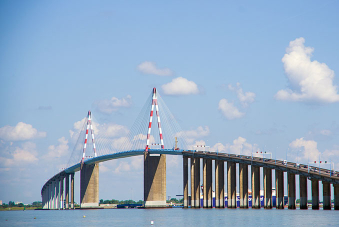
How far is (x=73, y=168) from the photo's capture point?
195 m

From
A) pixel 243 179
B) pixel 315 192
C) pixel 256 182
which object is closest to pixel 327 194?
pixel 315 192

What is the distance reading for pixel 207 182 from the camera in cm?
13588

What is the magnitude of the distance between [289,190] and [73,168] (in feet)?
335

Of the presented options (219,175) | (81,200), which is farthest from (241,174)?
(81,200)

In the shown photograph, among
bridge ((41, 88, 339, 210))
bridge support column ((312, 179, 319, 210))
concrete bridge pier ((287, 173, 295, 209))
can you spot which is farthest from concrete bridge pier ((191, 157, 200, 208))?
bridge support column ((312, 179, 319, 210))

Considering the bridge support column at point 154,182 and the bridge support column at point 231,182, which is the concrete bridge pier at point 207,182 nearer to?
the bridge support column at point 231,182

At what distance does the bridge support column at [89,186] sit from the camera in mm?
183800

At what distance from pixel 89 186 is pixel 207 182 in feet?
198

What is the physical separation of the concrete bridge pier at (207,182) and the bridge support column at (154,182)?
15120mm

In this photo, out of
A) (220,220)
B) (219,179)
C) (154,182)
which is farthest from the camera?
(154,182)

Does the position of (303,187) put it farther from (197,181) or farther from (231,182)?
(197,181)

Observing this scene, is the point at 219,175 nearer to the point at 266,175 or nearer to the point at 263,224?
the point at 266,175

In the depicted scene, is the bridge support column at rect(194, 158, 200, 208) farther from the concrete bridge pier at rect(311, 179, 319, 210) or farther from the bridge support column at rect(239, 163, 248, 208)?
the concrete bridge pier at rect(311, 179, 319, 210)

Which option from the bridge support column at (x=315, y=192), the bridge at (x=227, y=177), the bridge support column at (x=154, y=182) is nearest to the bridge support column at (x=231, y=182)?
the bridge at (x=227, y=177)
